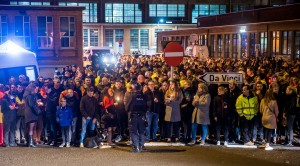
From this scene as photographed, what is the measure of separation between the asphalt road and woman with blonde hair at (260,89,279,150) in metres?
0.52

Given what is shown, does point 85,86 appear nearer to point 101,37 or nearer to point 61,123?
point 61,123

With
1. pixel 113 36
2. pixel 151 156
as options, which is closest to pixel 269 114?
pixel 151 156

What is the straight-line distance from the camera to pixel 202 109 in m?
13.8

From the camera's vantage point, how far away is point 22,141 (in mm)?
14164

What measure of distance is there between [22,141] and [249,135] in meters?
6.28

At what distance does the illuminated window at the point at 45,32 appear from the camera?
33531 millimetres

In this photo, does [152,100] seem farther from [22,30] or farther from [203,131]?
[22,30]

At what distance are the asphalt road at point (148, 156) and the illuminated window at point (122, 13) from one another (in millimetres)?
62389

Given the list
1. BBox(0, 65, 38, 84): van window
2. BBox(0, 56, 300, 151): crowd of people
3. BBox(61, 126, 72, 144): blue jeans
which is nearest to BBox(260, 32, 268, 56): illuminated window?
BBox(0, 65, 38, 84): van window

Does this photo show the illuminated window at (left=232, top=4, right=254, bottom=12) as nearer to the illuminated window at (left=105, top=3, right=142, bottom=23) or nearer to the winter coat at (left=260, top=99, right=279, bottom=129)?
the illuminated window at (left=105, top=3, right=142, bottom=23)

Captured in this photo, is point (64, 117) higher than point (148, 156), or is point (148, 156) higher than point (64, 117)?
point (64, 117)

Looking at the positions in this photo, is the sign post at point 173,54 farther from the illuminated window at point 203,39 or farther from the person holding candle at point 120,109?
the illuminated window at point 203,39

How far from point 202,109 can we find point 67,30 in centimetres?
2160

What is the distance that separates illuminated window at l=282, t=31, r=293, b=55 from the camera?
38003 millimetres
